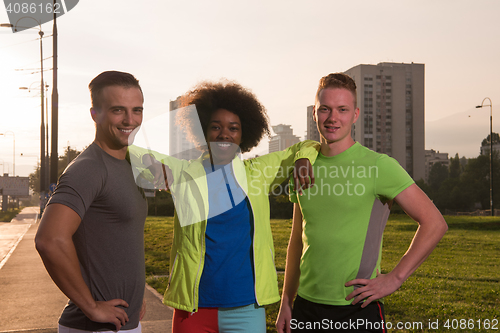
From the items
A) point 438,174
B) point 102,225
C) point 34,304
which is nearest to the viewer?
point 102,225

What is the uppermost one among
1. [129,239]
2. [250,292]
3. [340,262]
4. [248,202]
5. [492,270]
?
[248,202]

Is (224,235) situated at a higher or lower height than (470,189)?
higher

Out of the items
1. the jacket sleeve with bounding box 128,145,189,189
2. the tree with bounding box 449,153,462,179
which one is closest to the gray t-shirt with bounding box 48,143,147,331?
the jacket sleeve with bounding box 128,145,189,189

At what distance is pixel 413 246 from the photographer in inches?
101

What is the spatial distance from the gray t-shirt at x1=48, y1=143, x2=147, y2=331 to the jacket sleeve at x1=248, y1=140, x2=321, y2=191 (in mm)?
883

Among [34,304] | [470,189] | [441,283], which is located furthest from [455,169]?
[34,304]

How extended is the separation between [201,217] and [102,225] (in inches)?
26.6

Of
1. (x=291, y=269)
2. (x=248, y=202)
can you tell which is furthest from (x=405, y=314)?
(x=248, y=202)

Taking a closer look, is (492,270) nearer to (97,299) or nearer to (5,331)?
(5,331)

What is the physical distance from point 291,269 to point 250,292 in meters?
0.38

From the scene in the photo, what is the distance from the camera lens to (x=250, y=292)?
9.07 feet

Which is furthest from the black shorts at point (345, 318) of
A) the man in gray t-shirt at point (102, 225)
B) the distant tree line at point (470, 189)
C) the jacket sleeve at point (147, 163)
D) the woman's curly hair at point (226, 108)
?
the distant tree line at point (470, 189)

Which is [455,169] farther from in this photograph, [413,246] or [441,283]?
[413,246]

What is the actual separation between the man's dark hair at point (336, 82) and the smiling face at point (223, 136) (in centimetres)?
63
